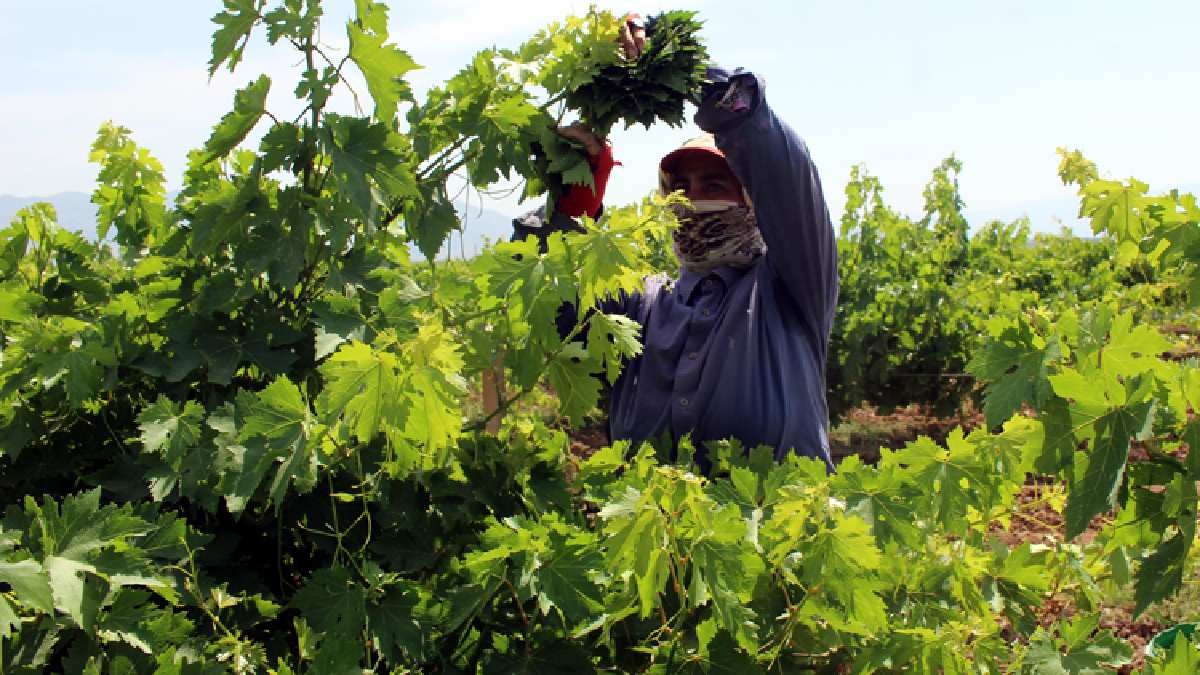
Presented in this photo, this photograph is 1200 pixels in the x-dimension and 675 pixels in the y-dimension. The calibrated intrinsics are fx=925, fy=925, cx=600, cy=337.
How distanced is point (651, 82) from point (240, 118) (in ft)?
2.59

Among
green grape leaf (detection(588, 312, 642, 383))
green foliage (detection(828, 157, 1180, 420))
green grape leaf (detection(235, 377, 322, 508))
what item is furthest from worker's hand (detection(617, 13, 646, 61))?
green foliage (detection(828, 157, 1180, 420))

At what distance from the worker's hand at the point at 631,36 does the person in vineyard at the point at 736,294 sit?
0.25 metres

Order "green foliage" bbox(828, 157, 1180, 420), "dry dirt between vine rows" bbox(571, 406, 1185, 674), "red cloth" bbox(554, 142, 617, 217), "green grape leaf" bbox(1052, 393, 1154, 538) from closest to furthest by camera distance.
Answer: "green grape leaf" bbox(1052, 393, 1154, 538)
"red cloth" bbox(554, 142, 617, 217)
"dry dirt between vine rows" bbox(571, 406, 1185, 674)
"green foliage" bbox(828, 157, 1180, 420)

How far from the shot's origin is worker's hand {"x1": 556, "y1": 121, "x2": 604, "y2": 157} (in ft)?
6.30

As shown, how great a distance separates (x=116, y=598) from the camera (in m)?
1.22

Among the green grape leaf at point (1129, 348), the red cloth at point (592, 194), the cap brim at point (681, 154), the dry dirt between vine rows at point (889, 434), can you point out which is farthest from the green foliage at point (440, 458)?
the dry dirt between vine rows at point (889, 434)

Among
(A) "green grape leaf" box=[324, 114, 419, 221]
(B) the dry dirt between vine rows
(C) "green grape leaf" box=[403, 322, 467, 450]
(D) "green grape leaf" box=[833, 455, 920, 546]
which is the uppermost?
(A) "green grape leaf" box=[324, 114, 419, 221]

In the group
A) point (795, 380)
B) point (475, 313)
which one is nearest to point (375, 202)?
point (475, 313)

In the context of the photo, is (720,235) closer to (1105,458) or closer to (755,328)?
(755,328)

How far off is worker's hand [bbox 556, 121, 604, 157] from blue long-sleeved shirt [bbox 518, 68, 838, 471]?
1.23 ft

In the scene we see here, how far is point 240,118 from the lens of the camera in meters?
1.54

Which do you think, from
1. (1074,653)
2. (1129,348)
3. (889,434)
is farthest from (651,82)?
(889,434)

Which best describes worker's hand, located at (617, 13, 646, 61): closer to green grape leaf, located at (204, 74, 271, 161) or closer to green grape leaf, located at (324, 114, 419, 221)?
green grape leaf, located at (324, 114, 419, 221)

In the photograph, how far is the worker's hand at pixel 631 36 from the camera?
74.2 inches
